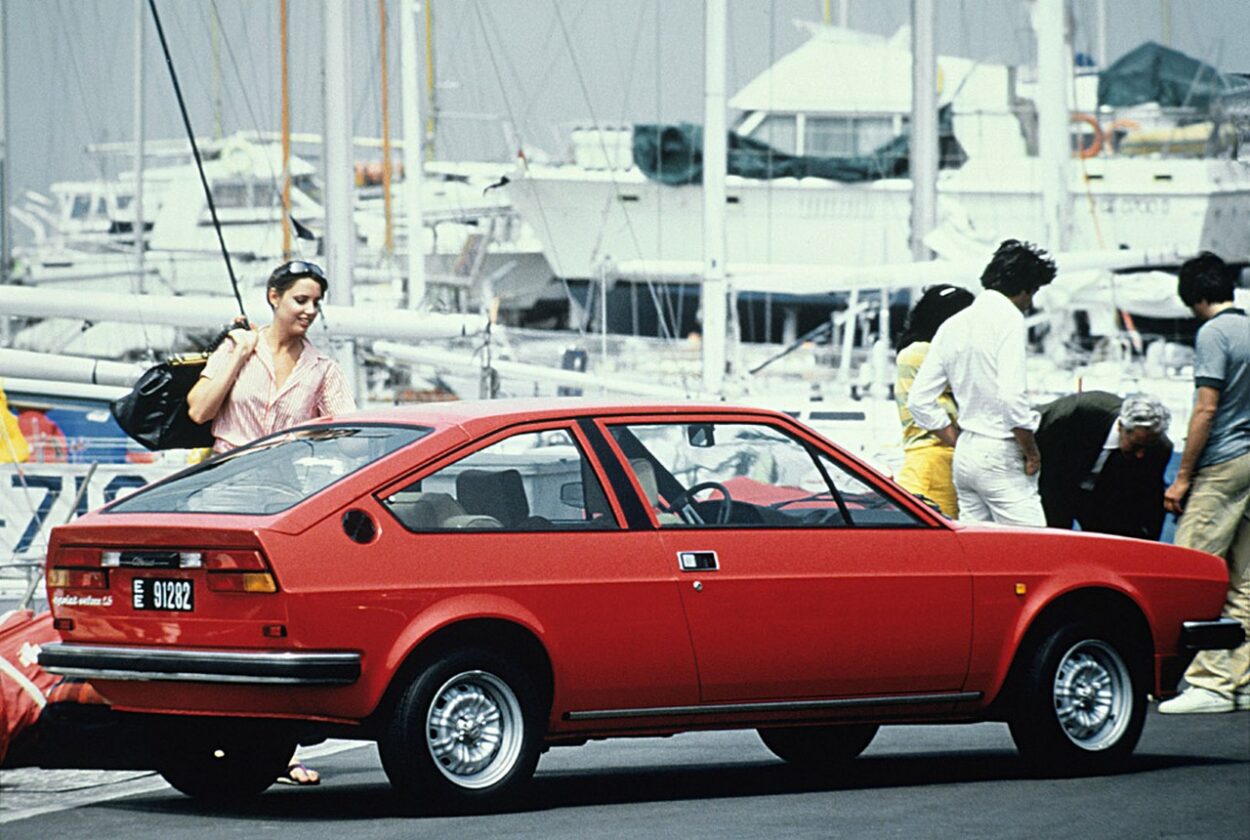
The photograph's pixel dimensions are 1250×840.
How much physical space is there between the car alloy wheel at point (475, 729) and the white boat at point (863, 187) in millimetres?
42425

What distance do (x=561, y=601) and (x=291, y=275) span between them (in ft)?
7.71

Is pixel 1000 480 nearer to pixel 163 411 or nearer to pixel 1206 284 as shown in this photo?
pixel 1206 284

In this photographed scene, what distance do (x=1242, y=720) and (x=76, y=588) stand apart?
555 cm

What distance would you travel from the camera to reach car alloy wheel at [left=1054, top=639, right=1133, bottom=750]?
909cm

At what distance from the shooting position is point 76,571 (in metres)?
8.00

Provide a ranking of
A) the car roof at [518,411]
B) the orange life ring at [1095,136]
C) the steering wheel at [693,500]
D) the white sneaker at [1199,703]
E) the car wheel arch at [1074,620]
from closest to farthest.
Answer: the car roof at [518,411] → the steering wheel at [693,500] → the car wheel arch at [1074,620] → the white sneaker at [1199,703] → the orange life ring at [1095,136]

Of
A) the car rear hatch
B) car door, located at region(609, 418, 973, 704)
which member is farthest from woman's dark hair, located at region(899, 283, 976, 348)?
the car rear hatch

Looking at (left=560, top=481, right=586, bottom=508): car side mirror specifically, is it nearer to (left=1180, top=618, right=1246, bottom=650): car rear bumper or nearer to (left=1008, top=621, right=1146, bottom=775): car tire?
(left=1008, top=621, right=1146, bottom=775): car tire

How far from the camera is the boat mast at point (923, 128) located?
24.7 m

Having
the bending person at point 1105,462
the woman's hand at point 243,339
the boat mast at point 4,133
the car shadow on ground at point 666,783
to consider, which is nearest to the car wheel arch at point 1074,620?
the car shadow on ground at point 666,783

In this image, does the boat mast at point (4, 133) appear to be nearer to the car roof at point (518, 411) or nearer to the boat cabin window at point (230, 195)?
the car roof at point (518, 411)

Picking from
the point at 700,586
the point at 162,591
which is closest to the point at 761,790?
the point at 700,586

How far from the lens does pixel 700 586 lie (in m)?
8.26

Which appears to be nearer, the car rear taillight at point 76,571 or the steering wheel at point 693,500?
the car rear taillight at point 76,571
